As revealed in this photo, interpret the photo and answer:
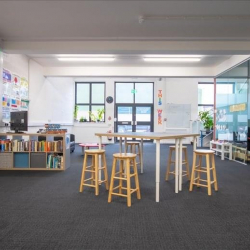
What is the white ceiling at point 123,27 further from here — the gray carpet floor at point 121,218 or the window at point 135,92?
the window at point 135,92

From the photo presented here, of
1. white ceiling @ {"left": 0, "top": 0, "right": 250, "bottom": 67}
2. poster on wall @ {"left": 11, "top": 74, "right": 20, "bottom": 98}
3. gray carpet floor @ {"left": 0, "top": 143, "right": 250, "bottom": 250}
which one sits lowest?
gray carpet floor @ {"left": 0, "top": 143, "right": 250, "bottom": 250}

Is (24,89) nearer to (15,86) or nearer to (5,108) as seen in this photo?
(15,86)

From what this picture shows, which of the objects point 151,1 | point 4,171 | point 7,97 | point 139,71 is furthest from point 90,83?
point 151,1

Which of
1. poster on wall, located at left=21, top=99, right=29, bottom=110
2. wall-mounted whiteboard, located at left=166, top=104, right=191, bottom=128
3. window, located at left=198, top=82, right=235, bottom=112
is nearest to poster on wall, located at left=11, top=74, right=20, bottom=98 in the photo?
poster on wall, located at left=21, top=99, right=29, bottom=110

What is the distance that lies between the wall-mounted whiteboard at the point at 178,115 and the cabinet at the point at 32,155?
6.73 meters

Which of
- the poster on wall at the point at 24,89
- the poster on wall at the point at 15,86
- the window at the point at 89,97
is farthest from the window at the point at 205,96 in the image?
the poster on wall at the point at 15,86

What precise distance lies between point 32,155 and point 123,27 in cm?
340

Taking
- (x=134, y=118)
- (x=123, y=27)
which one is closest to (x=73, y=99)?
(x=134, y=118)

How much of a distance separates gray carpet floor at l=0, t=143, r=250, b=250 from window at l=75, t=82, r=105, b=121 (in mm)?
7323

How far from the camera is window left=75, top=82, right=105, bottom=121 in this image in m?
11.1

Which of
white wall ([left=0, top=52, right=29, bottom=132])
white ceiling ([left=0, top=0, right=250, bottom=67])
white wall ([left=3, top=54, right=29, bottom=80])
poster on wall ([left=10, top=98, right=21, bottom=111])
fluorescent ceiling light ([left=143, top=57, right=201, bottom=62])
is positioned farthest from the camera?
fluorescent ceiling light ([left=143, top=57, right=201, bottom=62])

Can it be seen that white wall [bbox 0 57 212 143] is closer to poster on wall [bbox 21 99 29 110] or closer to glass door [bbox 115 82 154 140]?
glass door [bbox 115 82 154 140]

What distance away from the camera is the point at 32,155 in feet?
16.8

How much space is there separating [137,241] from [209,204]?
1.39 meters
